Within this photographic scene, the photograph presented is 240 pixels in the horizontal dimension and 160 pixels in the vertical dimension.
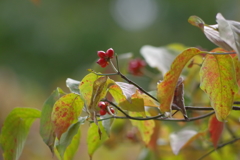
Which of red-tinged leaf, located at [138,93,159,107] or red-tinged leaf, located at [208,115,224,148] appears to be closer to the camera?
red-tinged leaf, located at [138,93,159,107]

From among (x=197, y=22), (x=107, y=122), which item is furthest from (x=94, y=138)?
(x=197, y=22)

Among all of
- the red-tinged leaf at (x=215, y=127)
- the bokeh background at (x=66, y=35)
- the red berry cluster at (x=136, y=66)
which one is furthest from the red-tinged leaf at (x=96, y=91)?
the bokeh background at (x=66, y=35)

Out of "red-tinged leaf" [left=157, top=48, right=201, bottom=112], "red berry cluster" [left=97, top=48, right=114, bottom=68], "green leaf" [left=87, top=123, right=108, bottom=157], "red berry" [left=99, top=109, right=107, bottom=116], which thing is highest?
"red berry cluster" [left=97, top=48, right=114, bottom=68]

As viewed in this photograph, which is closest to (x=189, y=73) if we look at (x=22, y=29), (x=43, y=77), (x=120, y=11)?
(x=43, y=77)

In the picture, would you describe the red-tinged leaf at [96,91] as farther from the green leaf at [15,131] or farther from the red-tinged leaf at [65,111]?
the green leaf at [15,131]

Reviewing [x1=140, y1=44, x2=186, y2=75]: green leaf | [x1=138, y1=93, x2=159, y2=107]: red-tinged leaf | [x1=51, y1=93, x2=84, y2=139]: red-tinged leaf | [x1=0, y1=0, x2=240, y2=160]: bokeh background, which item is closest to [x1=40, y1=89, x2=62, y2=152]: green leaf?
[x1=51, y1=93, x2=84, y2=139]: red-tinged leaf

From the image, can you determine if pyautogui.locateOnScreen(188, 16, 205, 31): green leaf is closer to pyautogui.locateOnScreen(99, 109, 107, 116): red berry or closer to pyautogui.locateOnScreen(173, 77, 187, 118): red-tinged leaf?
pyautogui.locateOnScreen(173, 77, 187, 118): red-tinged leaf

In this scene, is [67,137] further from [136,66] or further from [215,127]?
[136,66]
